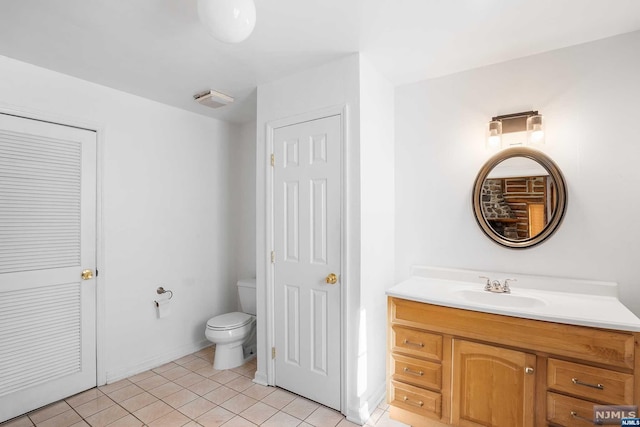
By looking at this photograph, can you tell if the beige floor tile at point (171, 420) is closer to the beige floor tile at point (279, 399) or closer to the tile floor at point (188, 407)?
the tile floor at point (188, 407)

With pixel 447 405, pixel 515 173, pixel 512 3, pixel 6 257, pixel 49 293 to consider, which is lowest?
pixel 447 405

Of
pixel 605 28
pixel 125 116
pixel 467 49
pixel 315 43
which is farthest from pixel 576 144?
pixel 125 116

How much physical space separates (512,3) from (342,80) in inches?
39.8

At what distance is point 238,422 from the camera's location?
2.07m

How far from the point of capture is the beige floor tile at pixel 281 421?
6.68 ft

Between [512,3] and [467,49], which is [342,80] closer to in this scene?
[467,49]

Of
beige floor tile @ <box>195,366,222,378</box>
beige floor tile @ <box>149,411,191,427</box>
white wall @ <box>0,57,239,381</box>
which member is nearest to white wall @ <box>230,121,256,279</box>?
white wall @ <box>0,57,239,381</box>

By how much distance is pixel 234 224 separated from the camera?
3.68 metres

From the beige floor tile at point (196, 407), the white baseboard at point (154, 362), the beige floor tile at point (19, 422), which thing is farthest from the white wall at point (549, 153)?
the beige floor tile at point (19, 422)

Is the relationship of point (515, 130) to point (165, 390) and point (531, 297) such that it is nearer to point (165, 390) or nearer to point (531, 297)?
point (531, 297)

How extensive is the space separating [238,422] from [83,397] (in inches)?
50.4

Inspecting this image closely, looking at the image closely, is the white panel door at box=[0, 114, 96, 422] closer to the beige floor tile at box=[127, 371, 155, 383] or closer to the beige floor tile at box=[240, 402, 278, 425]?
the beige floor tile at box=[127, 371, 155, 383]

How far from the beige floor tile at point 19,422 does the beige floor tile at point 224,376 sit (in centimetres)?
117

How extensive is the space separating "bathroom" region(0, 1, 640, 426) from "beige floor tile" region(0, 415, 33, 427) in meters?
0.48
